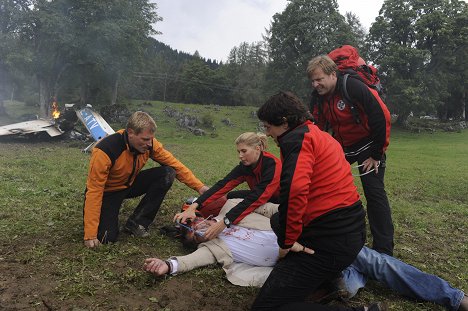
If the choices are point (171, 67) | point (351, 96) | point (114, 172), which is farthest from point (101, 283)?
point (171, 67)

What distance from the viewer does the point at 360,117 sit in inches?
177

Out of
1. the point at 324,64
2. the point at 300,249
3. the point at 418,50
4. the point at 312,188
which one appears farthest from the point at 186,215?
the point at 418,50

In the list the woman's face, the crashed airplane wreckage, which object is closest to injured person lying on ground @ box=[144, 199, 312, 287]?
the woman's face

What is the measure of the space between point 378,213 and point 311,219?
67.0 inches

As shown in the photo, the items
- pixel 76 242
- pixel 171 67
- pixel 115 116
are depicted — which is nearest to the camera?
pixel 76 242

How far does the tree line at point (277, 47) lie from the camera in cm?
2541

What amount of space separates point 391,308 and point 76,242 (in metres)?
3.46

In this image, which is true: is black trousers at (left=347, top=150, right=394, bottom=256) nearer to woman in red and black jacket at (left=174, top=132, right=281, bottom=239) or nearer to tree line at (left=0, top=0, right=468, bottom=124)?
woman in red and black jacket at (left=174, top=132, right=281, bottom=239)

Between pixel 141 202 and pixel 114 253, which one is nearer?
pixel 114 253

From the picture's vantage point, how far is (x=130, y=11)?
28391mm

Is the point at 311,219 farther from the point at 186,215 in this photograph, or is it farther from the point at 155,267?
the point at 186,215

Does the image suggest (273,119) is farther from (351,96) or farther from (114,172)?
(114,172)

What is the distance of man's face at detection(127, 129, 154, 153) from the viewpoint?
4.51m

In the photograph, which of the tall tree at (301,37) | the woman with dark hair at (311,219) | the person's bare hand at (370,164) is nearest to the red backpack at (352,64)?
the person's bare hand at (370,164)
